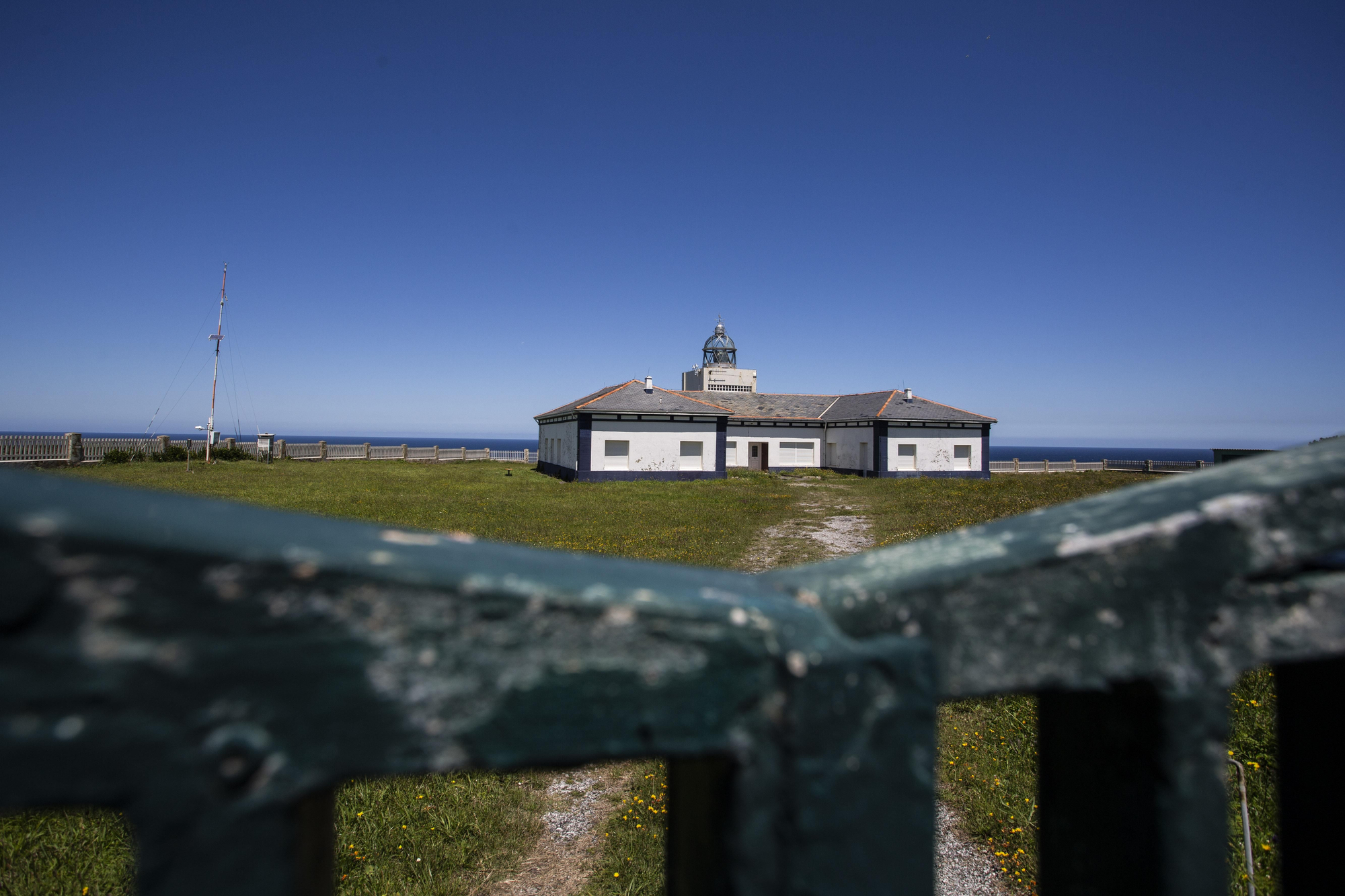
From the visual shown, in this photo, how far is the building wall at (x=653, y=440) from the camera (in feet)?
80.5

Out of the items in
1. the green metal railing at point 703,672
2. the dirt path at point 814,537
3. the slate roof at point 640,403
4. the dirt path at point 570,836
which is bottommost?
the dirt path at point 570,836

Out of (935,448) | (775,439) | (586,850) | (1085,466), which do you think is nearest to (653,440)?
(775,439)

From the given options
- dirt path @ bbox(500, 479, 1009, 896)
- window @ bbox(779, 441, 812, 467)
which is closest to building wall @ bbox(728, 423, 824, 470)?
window @ bbox(779, 441, 812, 467)

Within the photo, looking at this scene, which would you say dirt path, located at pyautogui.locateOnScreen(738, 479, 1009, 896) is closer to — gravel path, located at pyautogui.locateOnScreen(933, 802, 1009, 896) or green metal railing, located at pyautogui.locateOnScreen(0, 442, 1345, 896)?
gravel path, located at pyautogui.locateOnScreen(933, 802, 1009, 896)

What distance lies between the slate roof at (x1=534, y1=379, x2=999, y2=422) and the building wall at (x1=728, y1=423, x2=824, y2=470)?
19.9 inches

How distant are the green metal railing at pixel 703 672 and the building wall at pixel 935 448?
91.8 feet

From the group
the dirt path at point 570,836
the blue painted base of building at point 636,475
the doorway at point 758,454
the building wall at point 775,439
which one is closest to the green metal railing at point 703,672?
the dirt path at point 570,836

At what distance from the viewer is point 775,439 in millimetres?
29984

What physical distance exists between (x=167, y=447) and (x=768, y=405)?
27.1 meters

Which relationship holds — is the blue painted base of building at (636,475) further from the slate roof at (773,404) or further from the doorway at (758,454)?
the slate roof at (773,404)

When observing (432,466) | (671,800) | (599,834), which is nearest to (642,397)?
(432,466)

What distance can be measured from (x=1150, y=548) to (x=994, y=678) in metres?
0.18

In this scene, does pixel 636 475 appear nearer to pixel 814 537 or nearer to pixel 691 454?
pixel 691 454

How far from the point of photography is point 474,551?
0.53 metres
